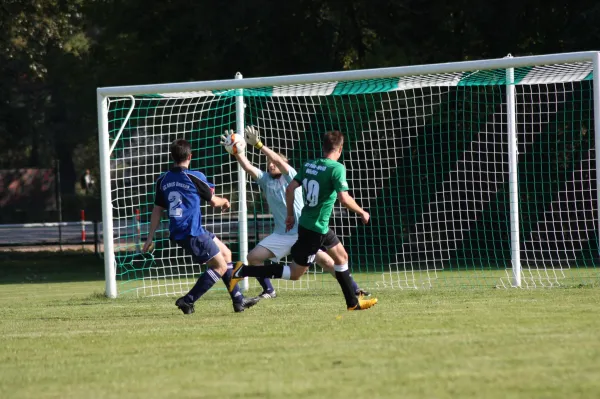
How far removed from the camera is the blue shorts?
10.3 metres

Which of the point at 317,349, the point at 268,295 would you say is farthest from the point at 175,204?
the point at 317,349

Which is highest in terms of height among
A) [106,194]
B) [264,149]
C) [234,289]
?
[264,149]

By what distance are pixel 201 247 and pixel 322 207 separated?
137 cm

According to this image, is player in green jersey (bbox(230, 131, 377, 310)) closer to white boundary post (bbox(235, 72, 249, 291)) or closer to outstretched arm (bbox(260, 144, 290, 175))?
outstretched arm (bbox(260, 144, 290, 175))

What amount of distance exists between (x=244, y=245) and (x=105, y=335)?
5208 millimetres

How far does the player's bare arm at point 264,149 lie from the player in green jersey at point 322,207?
3.02 ft

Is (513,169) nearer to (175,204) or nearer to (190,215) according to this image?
(190,215)

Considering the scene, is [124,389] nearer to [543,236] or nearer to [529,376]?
[529,376]

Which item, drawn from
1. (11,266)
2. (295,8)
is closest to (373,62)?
(295,8)

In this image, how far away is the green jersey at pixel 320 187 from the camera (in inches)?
383

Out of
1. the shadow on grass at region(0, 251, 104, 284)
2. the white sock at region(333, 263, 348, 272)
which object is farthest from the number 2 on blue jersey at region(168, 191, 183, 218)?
the shadow on grass at region(0, 251, 104, 284)

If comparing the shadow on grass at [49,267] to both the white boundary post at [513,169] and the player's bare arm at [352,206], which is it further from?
the player's bare arm at [352,206]

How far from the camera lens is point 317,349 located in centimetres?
741

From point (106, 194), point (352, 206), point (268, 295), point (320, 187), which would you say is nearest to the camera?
Result: point (352, 206)
